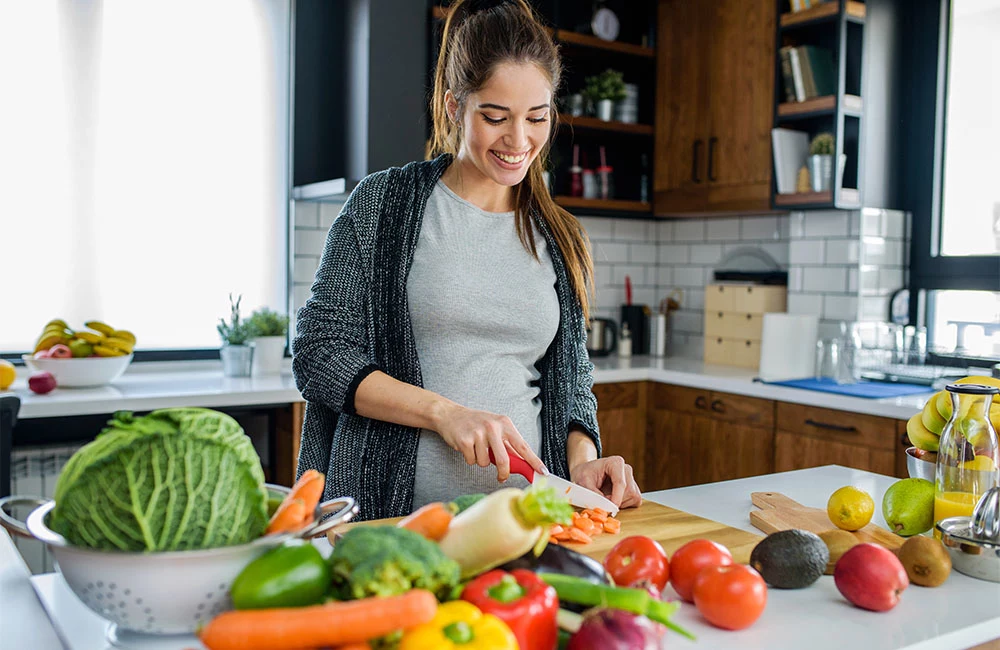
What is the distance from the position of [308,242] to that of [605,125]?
1.37 m

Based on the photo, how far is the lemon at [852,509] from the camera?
135cm

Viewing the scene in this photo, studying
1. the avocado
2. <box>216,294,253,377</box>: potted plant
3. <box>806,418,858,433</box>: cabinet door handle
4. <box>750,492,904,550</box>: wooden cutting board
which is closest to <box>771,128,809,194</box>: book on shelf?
<box>806,418,858,433</box>: cabinet door handle

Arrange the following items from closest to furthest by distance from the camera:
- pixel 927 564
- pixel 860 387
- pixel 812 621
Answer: pixel 812 621 → pixel 927 564 → pixel 860 387

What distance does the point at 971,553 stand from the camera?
1206mm

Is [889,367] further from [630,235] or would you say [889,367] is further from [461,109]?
[461,109]

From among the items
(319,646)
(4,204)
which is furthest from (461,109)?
(4,204)

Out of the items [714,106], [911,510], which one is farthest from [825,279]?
[911,510]

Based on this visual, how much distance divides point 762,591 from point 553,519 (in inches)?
12.7

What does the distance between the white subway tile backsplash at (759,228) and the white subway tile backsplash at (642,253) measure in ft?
1.79

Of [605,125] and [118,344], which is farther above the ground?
[605,125]

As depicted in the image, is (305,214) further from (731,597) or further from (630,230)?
(731,597)

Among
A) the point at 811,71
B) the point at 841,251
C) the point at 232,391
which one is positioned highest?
the point at 811,71

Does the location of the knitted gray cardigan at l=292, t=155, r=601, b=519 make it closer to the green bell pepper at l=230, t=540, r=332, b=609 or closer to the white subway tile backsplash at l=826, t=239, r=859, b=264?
the green bell pepper at l=230, t=540, r=332, b=609

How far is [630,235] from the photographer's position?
4414mm
